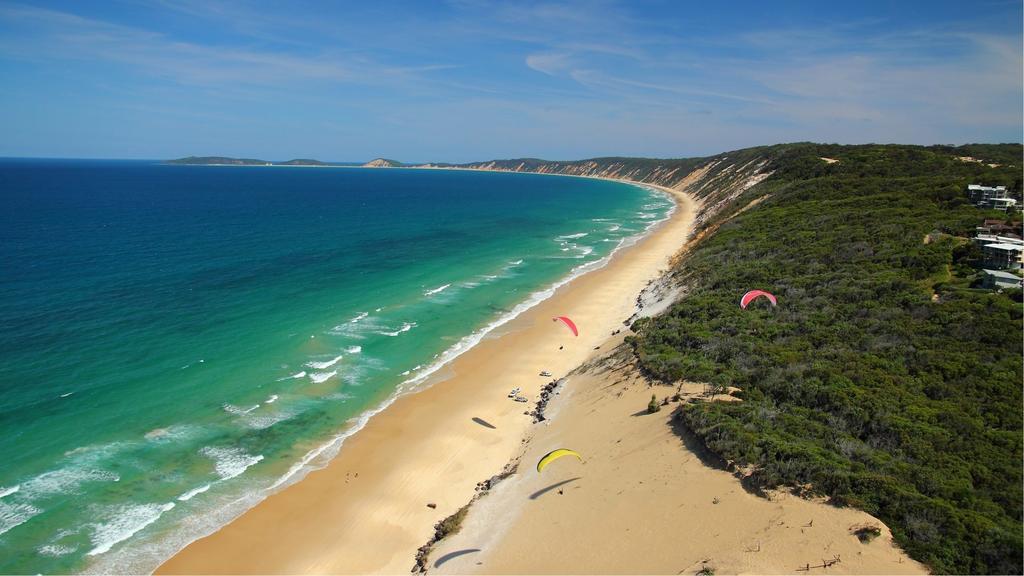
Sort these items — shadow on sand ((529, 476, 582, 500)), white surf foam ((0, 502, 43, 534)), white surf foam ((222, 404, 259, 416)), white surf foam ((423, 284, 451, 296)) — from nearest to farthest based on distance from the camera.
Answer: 1. shadow on sand ((529, 476, 582, 500))
2. white surf foam ((0, 502, 43, 534))
3. white surf foam ((222, 404, 259, 416))
4. white surf foam ((423, 284, 451, 296))

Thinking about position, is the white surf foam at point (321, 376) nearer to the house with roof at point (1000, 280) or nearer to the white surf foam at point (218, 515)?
the white surf foam at point (218, 515)

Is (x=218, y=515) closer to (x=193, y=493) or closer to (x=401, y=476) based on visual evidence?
(x=193, y=493)

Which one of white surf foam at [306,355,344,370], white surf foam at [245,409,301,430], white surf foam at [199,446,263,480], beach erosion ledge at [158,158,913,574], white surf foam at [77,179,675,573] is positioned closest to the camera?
white surf foam at [77,179,675,573]

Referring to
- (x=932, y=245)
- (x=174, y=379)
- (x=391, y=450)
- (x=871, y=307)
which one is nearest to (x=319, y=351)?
(x=174, y=379)

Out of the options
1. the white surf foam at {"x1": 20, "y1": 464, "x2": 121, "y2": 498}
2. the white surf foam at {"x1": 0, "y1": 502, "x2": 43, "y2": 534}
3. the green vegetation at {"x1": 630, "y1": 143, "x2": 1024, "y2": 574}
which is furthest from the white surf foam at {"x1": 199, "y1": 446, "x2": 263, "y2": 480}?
the green vegetation at {"x1": 630, "y1": 143, "x2": 1024, "y2": 574}

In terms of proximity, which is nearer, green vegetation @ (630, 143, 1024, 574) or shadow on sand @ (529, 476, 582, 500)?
green vegetation @ (630, 143, 1024, 574)

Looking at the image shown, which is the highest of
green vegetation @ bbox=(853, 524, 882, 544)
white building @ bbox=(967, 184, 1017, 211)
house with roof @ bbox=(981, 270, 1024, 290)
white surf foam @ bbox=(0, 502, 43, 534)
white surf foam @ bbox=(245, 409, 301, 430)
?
white building @ bbox=(967, 184, 1017, 211)

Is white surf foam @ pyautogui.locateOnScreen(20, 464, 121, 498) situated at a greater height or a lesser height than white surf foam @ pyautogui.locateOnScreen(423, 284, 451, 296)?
lesser

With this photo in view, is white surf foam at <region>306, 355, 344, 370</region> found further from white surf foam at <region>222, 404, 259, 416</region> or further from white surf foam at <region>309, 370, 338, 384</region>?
white surf foam at <region>222, 404, 259, 416</region>
